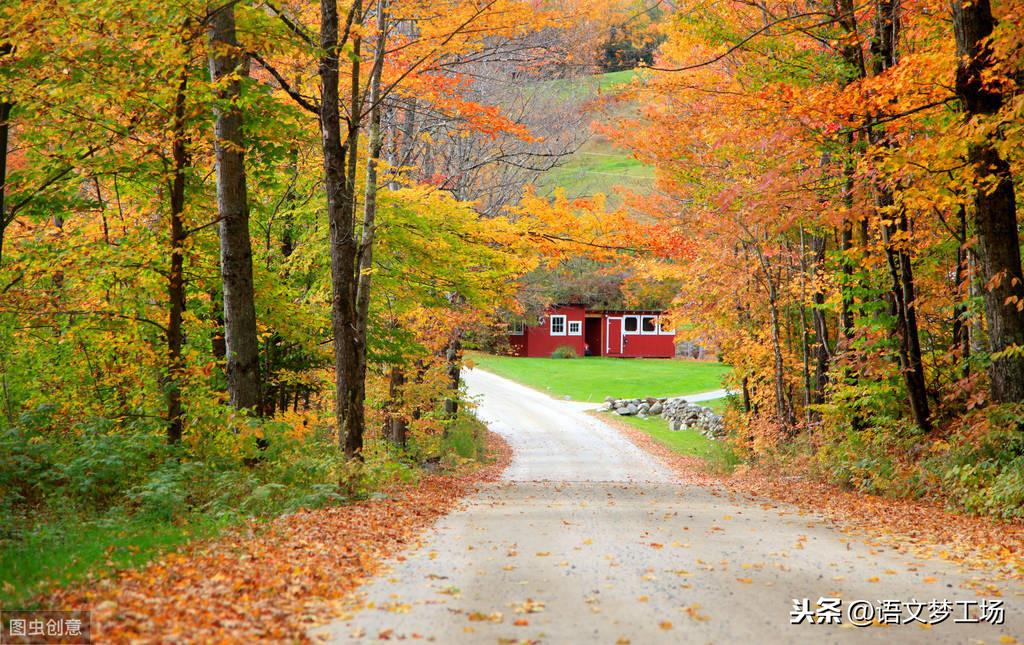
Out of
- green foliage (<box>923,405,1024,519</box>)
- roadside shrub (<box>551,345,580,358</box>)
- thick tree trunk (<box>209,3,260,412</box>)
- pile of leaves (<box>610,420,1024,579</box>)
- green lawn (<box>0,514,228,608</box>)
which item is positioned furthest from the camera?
roadside shrub (<box>551,345,580,358</box>)

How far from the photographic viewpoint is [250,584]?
226 inches

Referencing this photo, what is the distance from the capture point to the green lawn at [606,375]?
4391cm

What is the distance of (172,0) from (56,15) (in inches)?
44.7

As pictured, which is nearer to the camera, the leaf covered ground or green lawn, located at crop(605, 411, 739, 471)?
the leaf covered ground

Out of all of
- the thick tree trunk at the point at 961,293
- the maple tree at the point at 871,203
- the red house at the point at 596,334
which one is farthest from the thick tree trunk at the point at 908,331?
the red house at the point at 596,334

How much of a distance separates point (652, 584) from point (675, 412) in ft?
96.1

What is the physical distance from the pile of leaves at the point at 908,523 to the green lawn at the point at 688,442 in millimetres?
5040

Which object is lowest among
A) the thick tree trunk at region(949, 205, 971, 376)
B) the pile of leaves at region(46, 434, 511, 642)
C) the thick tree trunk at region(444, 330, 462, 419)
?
the pile of leaves at region(46, 434, 511, 642)

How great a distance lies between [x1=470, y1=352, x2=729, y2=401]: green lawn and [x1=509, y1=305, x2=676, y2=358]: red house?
138 cm

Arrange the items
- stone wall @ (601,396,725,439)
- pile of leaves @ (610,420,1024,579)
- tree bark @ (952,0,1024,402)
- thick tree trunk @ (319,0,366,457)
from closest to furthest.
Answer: pile of leaves @ (610,420,1024,579)
tree bark @ (952,0,1024,402)
thick tree trunk @ (319,0,366,457)
stone wall @ (601,396,725,439)

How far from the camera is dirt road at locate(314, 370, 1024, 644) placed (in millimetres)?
4973

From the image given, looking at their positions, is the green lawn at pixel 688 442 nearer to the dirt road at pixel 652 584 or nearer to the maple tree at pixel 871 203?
the maple tree at pixel 871 203

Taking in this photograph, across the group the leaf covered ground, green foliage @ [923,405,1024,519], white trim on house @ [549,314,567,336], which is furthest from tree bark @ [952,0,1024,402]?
white trim on house @ [549,314,567,336]

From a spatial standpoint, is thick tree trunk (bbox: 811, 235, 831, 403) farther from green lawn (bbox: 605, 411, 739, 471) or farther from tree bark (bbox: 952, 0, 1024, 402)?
tree bark (bbox: 952, 0, 1024, 402)
